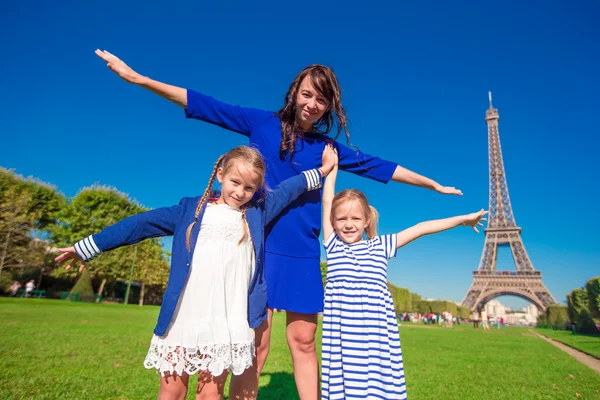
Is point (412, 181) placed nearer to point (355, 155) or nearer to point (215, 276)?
point (355, 155)

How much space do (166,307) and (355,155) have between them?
1.79m

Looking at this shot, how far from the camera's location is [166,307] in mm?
2064

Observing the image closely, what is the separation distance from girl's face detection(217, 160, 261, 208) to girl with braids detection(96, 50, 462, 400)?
0.85 ft

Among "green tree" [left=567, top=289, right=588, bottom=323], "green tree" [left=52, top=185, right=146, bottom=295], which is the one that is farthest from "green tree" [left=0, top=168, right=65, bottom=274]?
"green tree" [left=567, top=289, right=588, bottom=323]

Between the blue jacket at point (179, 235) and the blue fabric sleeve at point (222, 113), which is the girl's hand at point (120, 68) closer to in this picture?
the blue fabric sleeve at point (222, 113)

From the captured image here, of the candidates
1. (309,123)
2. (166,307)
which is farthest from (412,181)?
(166,307)

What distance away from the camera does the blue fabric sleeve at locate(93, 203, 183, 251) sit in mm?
2215

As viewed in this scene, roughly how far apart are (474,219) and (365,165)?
101 cm

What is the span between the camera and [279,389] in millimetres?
4305

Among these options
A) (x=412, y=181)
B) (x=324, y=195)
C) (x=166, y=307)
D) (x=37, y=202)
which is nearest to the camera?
(x=166, y=307)

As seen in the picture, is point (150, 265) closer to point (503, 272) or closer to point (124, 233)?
point (124, 233)

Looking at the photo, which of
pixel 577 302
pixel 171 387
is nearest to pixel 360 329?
pixel 171 387

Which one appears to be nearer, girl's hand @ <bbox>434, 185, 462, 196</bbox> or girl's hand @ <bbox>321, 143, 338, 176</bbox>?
girl's hand @ <bbox>321, 143, 338, 176</bbox>

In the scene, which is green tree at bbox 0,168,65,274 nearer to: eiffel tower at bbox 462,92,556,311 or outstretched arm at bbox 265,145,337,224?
outstretched arm at bbox 265,145,337,224
